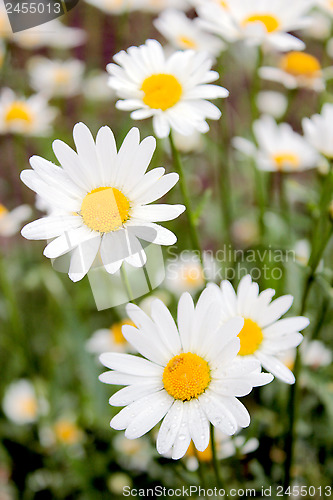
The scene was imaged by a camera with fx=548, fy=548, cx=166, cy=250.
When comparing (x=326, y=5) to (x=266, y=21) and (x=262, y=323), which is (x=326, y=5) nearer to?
(x=266, y=21)

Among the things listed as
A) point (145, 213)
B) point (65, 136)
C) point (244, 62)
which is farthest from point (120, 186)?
point (244, 62)

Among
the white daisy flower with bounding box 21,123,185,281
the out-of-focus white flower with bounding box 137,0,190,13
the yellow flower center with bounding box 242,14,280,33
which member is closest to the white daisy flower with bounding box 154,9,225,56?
the yellow flower center with bounding box 242,14,280,33

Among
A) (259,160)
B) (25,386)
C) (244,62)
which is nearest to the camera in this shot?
(259,160)

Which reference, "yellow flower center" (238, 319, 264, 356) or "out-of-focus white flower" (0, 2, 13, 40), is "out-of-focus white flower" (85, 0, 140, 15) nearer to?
"out-of-focus white flower" (0, 2, 13, 40)

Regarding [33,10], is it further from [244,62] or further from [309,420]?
[309,420]

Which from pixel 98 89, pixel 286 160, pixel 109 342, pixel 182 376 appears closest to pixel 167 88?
pixel 182 376

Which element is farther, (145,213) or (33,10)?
(33,10)
